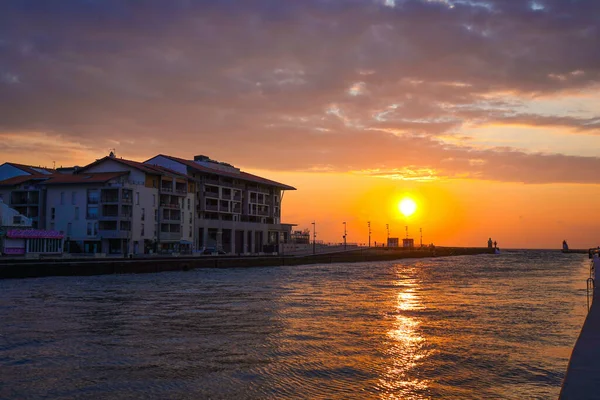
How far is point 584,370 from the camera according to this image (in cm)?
1146

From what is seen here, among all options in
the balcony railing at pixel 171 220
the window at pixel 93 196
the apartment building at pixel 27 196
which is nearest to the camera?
the window at pixel 93 196

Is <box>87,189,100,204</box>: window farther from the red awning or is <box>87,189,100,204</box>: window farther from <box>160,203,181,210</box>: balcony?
the red awning

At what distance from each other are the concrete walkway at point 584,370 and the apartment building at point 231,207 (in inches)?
3729

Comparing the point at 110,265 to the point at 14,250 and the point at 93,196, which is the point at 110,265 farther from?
the point at 93,196

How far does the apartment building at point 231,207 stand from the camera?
10962cm

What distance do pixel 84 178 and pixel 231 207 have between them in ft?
109

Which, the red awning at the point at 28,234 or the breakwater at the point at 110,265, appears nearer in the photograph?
the breakwater at the point at 110,265

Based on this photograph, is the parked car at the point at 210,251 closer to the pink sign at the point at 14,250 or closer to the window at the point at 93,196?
the window at the point at 93,196

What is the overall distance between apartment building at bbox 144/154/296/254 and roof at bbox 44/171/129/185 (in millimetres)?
17211

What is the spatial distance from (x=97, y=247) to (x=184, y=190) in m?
19.6

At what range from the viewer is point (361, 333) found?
22.2 m

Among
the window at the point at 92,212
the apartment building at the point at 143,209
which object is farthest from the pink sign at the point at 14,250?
the window at the point at 92,212

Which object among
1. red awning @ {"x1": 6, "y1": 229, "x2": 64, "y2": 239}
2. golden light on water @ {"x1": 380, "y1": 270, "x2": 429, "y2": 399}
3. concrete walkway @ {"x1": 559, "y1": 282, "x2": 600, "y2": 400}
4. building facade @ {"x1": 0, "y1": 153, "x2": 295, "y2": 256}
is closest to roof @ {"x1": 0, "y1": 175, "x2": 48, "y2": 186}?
building facade @ {"x1": 0, "y1": 153, "x2": 295, "y2": 256}

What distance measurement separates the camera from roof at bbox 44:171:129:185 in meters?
89.1
